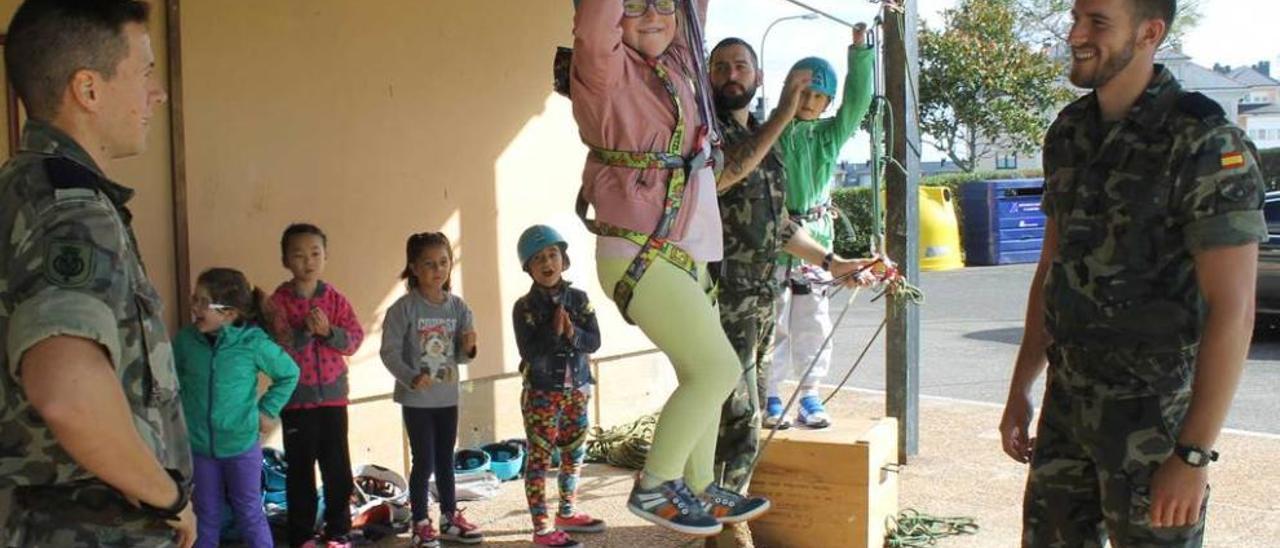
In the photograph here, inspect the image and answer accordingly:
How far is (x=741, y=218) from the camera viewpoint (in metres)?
4.28

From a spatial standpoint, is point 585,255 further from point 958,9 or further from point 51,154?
point 958,9

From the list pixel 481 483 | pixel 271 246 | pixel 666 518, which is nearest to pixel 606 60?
pixel 666 518

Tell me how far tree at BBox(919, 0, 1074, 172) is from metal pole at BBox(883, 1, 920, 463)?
1981cm

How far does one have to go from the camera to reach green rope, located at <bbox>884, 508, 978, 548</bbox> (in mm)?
5383

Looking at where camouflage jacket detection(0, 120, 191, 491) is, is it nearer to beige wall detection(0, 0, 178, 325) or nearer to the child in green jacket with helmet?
the child in green jacket with helmet

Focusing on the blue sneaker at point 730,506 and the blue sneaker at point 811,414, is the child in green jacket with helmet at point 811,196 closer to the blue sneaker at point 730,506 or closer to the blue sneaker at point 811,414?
the blue sneaker at point 811,414

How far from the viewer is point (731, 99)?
432cm

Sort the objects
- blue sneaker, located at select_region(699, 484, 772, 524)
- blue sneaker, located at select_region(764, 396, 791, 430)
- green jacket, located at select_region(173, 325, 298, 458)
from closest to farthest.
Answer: blue sneaker, located at select_region(699, 484, 772, 524)
green jacket, located at select_region(173, 325, 298, 458)
blue sneaker, located at select_region(764, 396, 791, 430)

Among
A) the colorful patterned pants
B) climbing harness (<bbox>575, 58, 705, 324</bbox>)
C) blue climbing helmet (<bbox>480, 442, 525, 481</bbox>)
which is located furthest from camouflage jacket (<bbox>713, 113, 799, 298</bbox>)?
blue climbing helmet (<bbox>480, 442, 525, 481</bbox>)

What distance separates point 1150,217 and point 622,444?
4644mm

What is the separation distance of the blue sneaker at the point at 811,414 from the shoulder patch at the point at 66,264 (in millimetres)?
4932

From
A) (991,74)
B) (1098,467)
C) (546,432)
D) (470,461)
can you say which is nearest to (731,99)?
(1098,467)

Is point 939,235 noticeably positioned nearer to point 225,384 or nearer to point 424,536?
point 424,536

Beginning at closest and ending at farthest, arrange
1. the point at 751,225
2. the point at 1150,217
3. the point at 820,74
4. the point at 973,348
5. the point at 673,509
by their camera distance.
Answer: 1. the point at 1150,217
2. the point at 673,509
3. the point at 820,74
4. the point at 751,225
5. the point at 973,348
